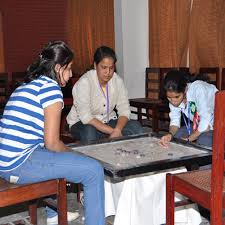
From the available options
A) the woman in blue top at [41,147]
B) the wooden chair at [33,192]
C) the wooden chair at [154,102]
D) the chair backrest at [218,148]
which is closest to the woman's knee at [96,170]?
the woman in blue top at [41,147]

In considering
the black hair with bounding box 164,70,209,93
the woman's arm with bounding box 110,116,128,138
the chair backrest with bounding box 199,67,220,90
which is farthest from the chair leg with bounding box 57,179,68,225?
the chair backrest with bounding box 199,67,220,90

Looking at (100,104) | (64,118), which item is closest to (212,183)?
(100,104)

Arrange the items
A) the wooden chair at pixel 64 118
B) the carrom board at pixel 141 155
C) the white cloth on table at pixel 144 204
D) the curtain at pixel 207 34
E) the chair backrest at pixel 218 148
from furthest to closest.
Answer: the curtain at pixel 207 34 < the wooden chair at pixel 64 118 < the white cloth on table at pixel 144 204 < the carrom board at pixel 141 155 < the chair backrest at pixel 218 148

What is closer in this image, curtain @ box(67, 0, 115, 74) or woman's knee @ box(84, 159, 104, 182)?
woman's knee @ box(84, 159, 104, 182)

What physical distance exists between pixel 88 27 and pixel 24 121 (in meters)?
4.16

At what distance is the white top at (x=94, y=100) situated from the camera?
10.1 feet

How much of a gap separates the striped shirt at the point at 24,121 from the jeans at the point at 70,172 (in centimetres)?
5

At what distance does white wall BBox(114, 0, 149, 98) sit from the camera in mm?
5660

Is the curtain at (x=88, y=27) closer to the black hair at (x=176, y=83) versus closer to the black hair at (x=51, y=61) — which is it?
the black hair at (x=176, y=83)

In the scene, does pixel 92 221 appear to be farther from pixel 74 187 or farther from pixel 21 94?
pixel 74 187

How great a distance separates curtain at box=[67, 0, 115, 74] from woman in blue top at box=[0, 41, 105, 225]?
12.9ft

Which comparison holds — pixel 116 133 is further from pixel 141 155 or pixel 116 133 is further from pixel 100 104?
pixel 141 155

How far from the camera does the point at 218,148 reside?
157 centimetres

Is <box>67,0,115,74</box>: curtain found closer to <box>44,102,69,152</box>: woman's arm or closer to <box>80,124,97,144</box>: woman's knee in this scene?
<box>80,124,97,144</box>: woman's knee
